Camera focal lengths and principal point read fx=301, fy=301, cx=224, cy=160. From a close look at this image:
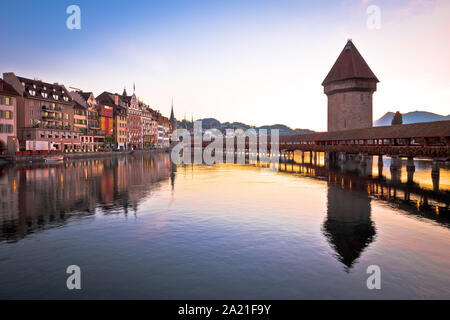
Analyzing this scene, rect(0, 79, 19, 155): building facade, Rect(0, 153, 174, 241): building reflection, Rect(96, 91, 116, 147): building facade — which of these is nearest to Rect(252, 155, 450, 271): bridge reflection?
Rect(0, 153, 174, 241): building reflection

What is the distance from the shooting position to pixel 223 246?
12.5 meters

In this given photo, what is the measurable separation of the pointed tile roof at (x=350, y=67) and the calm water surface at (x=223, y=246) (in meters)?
58.8

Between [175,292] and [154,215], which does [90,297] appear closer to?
[175,292]

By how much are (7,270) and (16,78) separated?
247ft

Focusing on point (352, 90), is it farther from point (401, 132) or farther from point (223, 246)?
point (223, 246)

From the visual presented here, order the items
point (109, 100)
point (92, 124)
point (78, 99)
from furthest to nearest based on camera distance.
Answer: point (109, 100), point (92, 124), point (78, 99)

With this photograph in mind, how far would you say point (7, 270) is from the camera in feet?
32.8

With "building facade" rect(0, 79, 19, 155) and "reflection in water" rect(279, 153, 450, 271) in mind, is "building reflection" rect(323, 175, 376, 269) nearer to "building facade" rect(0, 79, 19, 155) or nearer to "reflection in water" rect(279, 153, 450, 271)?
"reflection in water" rect(279, 153, 450, 271)

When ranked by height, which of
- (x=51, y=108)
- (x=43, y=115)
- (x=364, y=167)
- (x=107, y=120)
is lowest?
(x=364, y=167)

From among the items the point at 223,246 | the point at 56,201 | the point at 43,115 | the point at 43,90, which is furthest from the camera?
the point at 43,90

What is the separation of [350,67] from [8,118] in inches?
3124

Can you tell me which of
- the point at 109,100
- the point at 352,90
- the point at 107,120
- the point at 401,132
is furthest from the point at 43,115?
the point at 401,132
